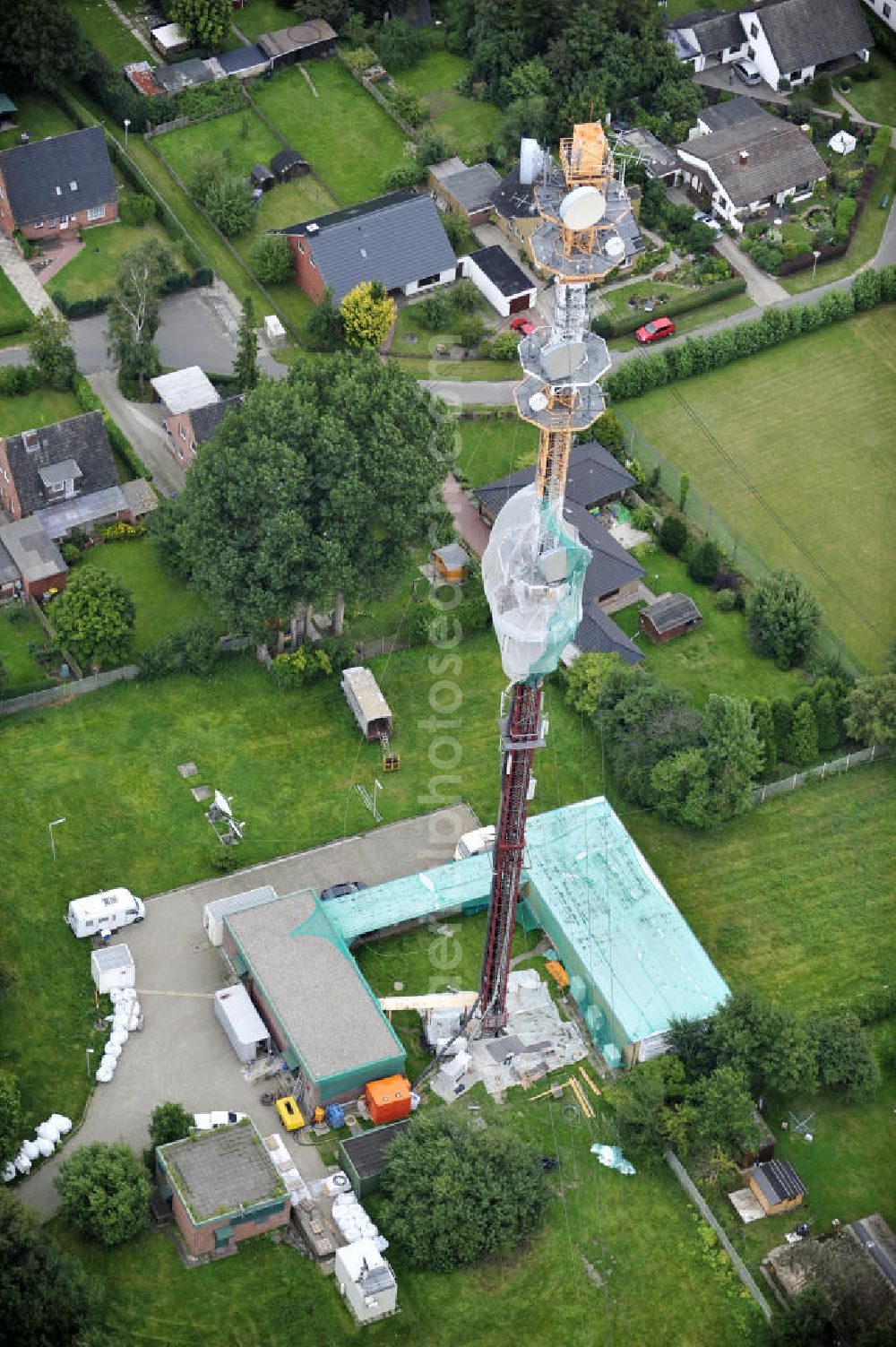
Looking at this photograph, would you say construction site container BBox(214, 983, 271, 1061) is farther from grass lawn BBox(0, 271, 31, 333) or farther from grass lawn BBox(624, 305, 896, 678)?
grass lawn BBox(0, 271, 31, 333)

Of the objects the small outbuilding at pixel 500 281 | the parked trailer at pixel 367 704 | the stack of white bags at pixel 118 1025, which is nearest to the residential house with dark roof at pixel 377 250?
the small outbuilding at pixel 500 281

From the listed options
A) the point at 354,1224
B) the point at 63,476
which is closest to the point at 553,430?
the point at 354,1224

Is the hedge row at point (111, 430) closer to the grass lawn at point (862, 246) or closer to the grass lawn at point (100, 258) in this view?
the grass lawn at point (100, 258)

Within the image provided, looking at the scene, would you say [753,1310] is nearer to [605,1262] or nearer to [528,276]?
[605,1262]

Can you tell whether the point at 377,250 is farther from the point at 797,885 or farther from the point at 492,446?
the point at 797,885

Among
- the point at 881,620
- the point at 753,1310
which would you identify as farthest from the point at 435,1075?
the point at 881,620
